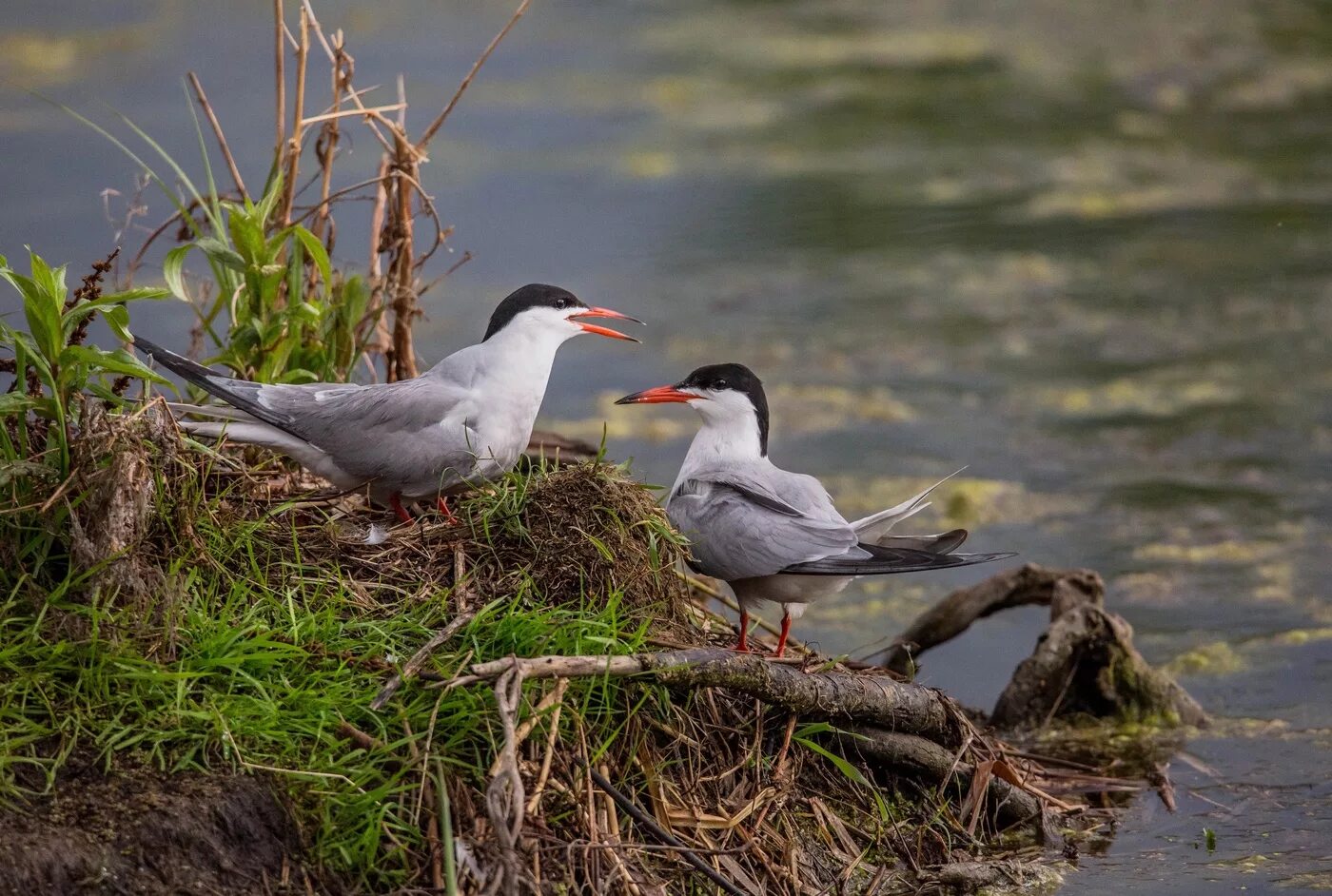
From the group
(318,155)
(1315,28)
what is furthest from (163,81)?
(1315,28)

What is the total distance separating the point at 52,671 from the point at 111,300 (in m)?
0.85

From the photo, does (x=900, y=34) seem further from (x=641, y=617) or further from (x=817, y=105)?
(x=641, y=617)

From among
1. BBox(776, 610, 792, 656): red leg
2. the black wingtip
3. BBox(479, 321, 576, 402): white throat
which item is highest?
BBox(479, 321, 576, 402): white throat

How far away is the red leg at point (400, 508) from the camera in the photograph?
4312 mm

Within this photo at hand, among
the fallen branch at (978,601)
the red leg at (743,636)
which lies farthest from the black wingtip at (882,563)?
the fallen branch at (978,601)

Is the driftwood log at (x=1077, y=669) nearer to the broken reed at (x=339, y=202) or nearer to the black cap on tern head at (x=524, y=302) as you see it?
the black cap on tern head at (x=524, y=302)

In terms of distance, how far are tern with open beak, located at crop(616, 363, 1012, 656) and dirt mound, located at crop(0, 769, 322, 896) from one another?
1.43 metres

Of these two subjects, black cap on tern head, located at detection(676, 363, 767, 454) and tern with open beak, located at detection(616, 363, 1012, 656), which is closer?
tern with open beak, located at detection(616, 363, 1012, 656)

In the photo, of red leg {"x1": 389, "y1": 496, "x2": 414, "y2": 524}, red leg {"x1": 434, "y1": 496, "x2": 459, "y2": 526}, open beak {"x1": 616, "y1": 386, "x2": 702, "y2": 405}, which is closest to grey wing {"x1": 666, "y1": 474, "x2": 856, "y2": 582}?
open beak {"x1": 616, "y1": 386, "x2": 702, "y2": 405}

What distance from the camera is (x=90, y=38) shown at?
35.4ft

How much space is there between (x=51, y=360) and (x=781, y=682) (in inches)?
70.1

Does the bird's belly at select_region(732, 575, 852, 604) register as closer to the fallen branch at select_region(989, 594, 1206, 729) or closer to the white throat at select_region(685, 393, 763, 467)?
the white throat at select_region(685, 393, 763, 467)

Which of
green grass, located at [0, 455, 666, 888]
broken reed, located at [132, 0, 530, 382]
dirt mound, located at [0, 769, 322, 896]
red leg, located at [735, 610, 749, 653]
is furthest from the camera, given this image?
broken reed, located at [132, 0, 530, 382]

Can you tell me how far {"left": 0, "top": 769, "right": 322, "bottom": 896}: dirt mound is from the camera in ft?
9.65
